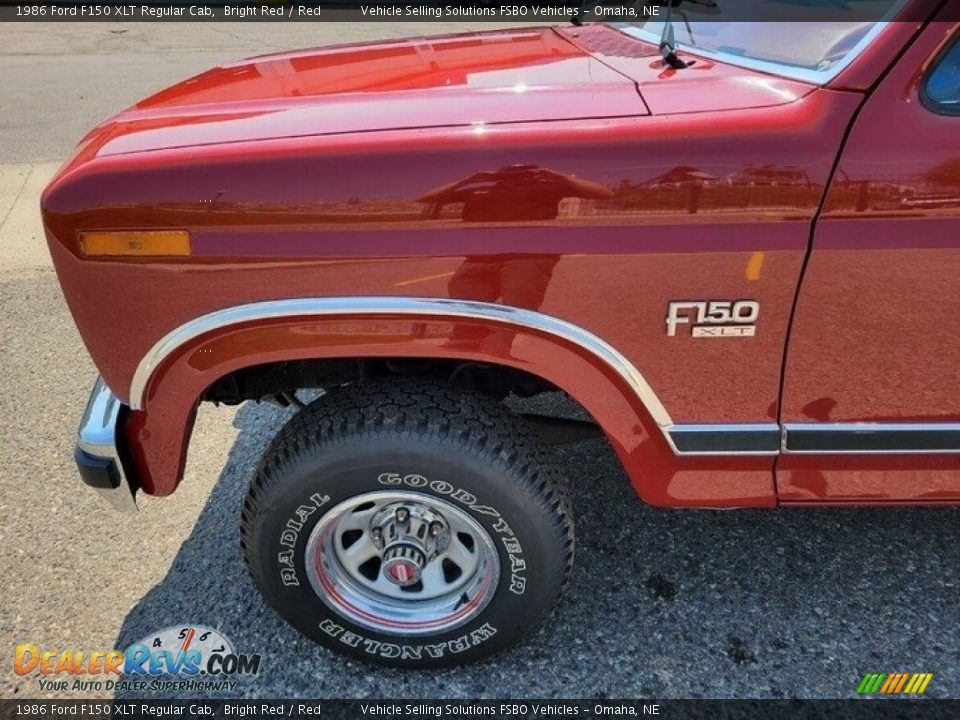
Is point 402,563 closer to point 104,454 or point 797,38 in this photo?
point 104,454

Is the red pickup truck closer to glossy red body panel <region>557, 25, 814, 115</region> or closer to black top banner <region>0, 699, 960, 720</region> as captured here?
glossy red body panel <region>557, 25, 814, 115</region>

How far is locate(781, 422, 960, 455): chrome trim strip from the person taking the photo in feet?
5.71

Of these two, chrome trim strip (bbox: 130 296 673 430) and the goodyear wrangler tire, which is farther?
the goodyear wrangler tire

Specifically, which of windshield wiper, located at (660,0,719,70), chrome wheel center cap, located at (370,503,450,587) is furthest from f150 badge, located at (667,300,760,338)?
chrome wheel center cap, located at (370,503,450,587)

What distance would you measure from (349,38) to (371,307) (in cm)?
1210

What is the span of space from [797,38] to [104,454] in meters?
2.00

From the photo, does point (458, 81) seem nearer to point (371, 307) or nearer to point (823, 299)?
point (371, 307)

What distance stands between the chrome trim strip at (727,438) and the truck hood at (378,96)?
0.73m

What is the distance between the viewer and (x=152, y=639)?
2.27m

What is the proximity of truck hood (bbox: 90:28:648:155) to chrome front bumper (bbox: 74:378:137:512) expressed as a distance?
2.12 feet

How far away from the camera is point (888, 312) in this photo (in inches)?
63.1

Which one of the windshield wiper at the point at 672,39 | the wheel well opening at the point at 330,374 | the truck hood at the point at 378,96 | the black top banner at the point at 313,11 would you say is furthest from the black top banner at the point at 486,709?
the black top banner at the point at 313,11

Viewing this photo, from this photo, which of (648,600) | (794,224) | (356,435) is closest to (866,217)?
(794,224)

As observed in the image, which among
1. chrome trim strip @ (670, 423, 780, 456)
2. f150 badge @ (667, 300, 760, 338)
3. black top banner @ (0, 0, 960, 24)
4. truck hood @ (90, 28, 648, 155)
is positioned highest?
truck hood @ (90, 28, 648, 155)
